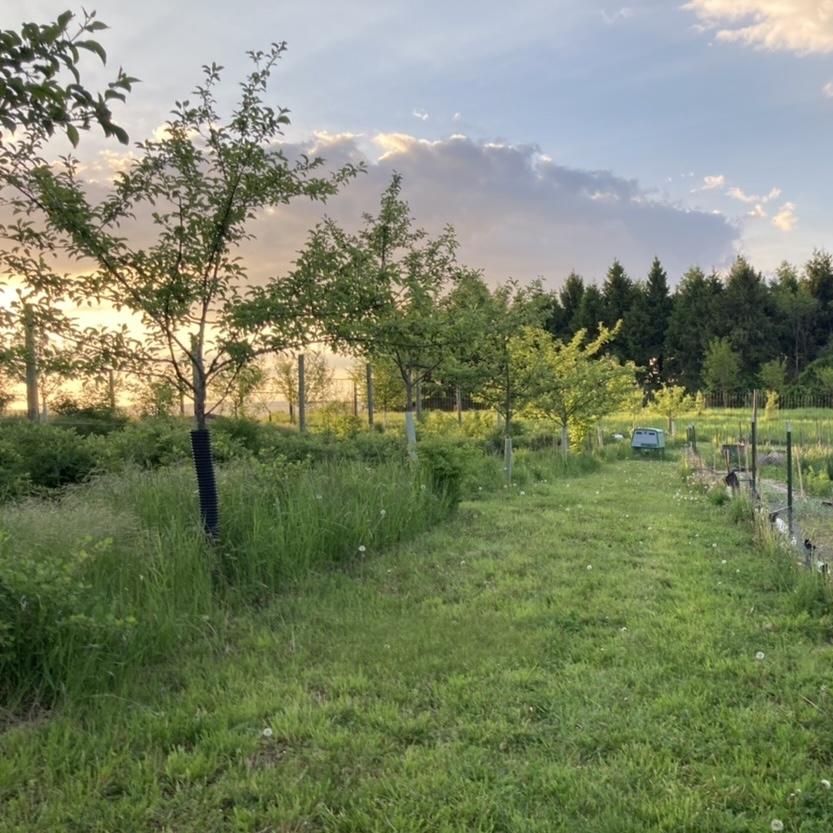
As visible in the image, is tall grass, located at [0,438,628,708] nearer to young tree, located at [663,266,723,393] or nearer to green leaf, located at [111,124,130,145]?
green leaf, located at [111,124,130,145]

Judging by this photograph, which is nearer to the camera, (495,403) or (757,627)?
(757,627)

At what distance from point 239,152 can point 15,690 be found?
318 cm

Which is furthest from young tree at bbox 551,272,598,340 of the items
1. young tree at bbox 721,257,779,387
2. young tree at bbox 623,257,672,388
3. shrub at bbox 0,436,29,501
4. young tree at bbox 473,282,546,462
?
shrub at bbox 0,436,29,501

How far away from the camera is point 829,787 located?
7.48 ft

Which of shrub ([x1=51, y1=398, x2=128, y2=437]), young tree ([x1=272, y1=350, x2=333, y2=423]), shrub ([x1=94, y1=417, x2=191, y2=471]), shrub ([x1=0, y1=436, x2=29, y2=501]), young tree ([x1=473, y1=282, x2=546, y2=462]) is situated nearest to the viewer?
shrub ([x1=0, y1=436, x2=29, y2=501])

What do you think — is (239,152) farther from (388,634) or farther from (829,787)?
(829,787)

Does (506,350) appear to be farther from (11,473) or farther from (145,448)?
(11,473)

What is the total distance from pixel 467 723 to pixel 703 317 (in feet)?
128

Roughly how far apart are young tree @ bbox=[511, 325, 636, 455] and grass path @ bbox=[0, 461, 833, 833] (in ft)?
23.9

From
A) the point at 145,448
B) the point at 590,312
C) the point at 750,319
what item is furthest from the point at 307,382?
the point at 750,319

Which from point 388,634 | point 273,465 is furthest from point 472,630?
point 273,465

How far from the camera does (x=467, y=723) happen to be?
2742mm

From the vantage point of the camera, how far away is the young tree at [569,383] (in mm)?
11766

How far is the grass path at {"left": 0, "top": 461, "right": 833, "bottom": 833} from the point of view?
7.21ft
